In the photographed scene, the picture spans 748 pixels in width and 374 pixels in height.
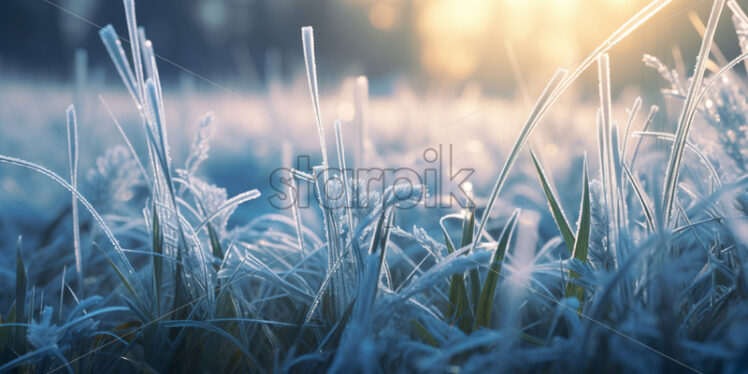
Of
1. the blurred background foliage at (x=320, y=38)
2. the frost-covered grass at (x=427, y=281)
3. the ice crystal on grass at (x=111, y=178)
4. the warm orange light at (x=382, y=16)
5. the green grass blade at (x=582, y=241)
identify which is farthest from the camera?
the warm orange light at (x=382, y=16)

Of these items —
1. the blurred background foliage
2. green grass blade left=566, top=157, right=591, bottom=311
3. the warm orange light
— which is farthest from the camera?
the warm orange light

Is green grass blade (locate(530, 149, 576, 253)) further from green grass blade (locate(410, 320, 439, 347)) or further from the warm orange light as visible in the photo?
the warm orange light

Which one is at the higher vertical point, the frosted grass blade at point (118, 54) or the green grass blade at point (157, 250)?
the frosted grass blade at point (118, 54)

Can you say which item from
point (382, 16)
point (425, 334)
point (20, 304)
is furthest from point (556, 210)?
point (382, 16)

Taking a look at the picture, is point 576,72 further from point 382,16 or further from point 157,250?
point 382,16

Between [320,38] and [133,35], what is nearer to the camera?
[133,35]

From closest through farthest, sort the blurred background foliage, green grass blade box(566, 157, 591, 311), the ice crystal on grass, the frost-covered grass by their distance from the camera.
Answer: the frost-covered grass < green grass blade box(566, 157, 591, 311) < the ice crystal on grass < the blurred background foliage

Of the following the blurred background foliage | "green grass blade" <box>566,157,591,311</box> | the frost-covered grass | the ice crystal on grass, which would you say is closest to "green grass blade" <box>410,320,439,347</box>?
the frost-covered grass

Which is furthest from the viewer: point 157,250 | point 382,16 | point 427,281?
point 382,16

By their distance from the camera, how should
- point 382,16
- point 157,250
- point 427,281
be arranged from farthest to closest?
1. point 382,16
2. point 157,250
3. point 427,281

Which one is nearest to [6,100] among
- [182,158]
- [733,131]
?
[182,158]

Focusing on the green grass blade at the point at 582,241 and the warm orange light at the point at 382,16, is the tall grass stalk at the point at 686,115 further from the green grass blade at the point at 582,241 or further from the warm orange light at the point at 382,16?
the warm orange light at the point at 382,16

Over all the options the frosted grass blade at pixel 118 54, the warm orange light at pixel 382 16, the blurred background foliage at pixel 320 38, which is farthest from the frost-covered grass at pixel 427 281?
the warm orange light at pixel 382 16
